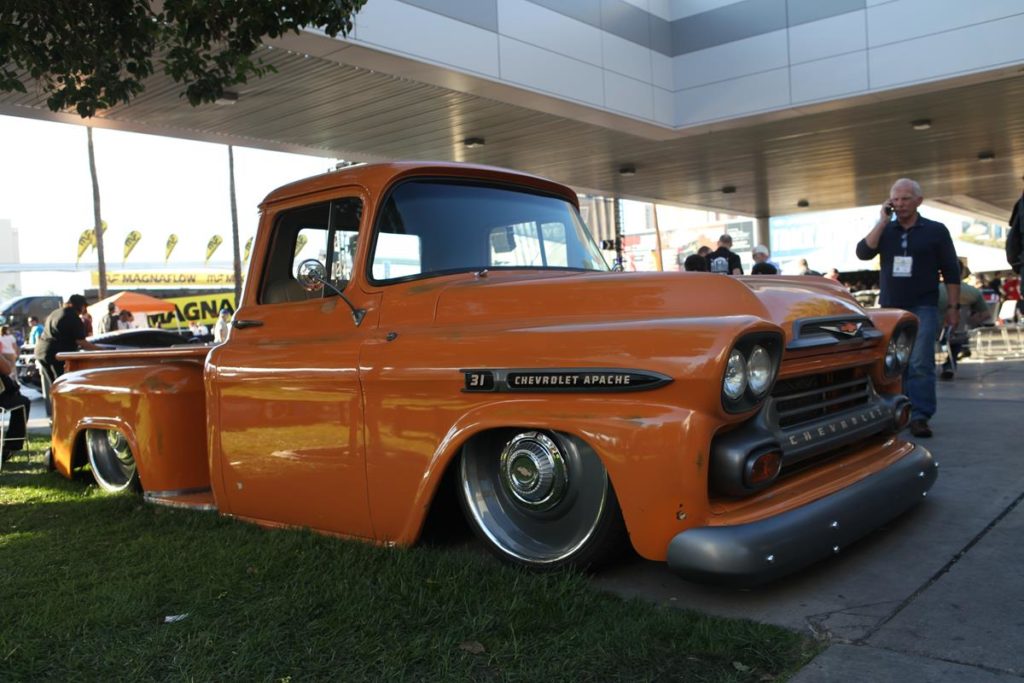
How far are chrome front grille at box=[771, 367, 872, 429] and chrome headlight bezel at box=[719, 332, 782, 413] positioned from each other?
251mm

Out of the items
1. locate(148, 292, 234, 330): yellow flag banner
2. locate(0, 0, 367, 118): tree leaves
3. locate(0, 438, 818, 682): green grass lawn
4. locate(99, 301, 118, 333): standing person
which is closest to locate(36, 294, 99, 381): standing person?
locate(0, 0, 367, 118): tree leaves

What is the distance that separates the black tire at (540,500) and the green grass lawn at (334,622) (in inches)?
5.0

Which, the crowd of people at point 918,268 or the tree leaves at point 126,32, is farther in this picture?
the crowd of people at point 918,268

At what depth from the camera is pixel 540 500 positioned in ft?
10.8

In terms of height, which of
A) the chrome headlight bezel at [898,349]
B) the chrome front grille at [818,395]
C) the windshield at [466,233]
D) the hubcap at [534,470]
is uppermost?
the windshield at [466,233]

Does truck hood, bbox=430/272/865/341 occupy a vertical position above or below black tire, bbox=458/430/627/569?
above

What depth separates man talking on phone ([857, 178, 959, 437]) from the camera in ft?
18.5

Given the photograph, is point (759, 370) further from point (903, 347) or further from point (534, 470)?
point (903, 347)

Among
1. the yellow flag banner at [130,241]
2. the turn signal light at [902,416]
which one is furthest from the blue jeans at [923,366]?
the yellow flag banner at [130,241]

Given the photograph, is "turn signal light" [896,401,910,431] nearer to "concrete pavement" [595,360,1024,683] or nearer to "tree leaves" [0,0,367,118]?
"concrete pavement" [595,360,1024,683]

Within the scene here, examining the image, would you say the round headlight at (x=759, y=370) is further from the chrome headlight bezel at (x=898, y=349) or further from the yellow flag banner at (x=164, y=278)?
the yellow flag banner at (x=164, y=278)

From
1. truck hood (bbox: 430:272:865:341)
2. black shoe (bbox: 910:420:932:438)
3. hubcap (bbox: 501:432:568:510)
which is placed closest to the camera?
truck hood (bbox: 430:272:865:341)

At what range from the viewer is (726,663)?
8.18 ft

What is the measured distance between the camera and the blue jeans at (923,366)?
564 centimetres
